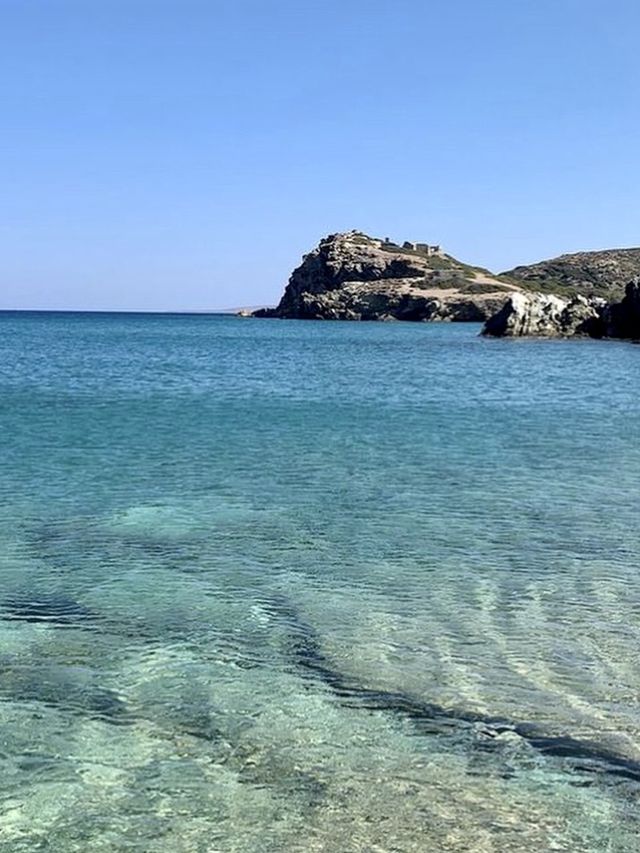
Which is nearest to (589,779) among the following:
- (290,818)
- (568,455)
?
(290,818)

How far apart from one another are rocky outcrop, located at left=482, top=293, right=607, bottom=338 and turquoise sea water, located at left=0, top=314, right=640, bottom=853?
7957cm

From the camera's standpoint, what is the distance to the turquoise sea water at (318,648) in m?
6.53

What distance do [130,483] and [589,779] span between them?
43.6 ft

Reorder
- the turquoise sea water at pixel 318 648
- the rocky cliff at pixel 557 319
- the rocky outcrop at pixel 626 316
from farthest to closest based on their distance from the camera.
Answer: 1. the rocky cliff at pixel 557 319
2. the rocky outcrop at pixel 626 316
3. the turquoise sea water at pixel 318 648

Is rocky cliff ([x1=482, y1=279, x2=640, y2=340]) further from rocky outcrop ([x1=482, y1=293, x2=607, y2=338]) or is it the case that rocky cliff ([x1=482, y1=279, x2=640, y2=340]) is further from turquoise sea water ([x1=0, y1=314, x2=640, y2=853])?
turquoise sea water ([x1=0, y1=314, x2=640, y2=853])

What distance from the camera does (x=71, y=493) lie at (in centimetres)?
1752

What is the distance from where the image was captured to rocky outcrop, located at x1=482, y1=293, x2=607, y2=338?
10012 cm

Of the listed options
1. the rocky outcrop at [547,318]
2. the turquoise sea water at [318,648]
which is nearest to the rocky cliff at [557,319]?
the rocky outcrop at [547,318]

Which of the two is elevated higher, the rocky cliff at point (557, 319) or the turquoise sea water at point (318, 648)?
the rocky cliff at point (557, 319)

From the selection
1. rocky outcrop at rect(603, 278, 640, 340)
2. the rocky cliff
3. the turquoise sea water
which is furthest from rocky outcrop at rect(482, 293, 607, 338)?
the turquoise sea water

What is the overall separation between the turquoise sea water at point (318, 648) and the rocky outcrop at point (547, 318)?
79.6m

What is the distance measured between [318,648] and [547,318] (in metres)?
95.7

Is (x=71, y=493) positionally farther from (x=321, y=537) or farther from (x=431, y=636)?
(x=431, y=636)

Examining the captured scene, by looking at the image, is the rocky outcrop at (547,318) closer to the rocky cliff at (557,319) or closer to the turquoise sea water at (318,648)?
the rocky cliff at (557,319)
